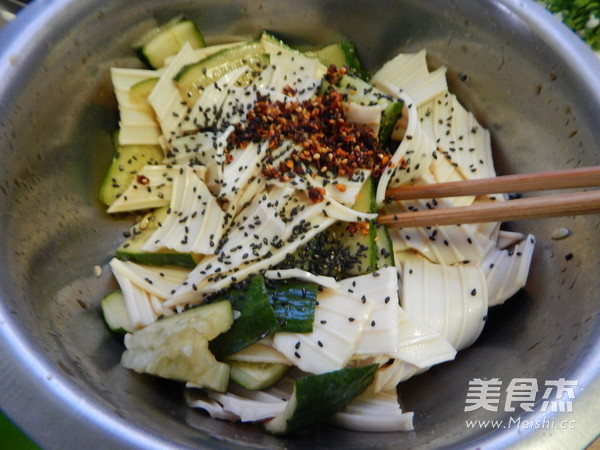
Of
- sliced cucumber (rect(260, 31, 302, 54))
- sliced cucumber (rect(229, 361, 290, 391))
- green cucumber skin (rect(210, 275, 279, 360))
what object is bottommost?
sliced cucumber (rect(229, 361, 290, 391))

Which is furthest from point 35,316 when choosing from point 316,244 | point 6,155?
point 316,244

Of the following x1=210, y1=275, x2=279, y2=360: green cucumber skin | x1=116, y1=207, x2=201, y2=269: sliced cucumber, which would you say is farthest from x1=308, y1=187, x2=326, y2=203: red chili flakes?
x1=116, y1=207, x2=201, y2=269: sliced cucumber

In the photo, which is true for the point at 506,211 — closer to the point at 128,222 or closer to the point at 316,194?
the point at 316,194

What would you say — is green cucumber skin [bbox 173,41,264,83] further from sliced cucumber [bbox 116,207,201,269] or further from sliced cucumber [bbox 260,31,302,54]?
sliced cucumber [bbox 116,207,201,269]

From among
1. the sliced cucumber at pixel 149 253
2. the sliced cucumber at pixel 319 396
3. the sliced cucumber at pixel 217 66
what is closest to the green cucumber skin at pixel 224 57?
the sliced cucumber at pixel 217 66

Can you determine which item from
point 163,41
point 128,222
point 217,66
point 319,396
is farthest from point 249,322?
point 163,41

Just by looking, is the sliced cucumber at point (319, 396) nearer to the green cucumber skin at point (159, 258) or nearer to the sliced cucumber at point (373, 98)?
the green cucumber skin at point (159, 258)
